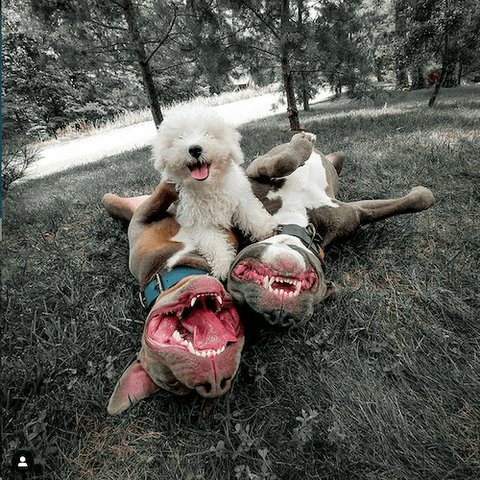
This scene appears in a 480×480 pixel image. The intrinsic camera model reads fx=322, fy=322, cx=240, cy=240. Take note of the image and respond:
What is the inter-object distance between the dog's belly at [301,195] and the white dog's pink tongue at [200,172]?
1.68 feet

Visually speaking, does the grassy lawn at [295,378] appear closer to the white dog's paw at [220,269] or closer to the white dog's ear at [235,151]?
the white dog's paw at [220,269]

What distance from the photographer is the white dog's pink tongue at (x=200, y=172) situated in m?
1.56

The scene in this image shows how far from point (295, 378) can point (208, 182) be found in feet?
3.26

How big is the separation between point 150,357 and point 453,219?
2218mm

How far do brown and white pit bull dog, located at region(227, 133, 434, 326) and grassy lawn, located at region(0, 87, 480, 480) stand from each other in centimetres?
24

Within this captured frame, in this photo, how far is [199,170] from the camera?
1582 millimetres

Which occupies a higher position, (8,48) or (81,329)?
(8,48)

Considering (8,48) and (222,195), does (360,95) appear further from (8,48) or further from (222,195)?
(8,48)

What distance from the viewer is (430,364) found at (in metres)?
1.26

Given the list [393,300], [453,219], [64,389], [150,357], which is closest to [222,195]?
[150,357]

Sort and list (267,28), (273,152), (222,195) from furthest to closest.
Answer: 1. (267,28)
2. (273,152)
3. (222,195)

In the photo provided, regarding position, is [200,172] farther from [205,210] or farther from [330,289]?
[330,289]

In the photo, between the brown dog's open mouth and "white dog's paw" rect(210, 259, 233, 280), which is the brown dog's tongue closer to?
the brown dog's open mouth

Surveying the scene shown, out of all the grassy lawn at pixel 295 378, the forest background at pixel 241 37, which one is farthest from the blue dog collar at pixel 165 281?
the forest background at pixel 241 37
